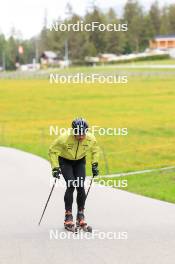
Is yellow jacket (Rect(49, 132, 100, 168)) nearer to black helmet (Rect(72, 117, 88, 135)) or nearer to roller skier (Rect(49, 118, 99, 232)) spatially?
roller skier (Rect(49, 118, 99, 232))

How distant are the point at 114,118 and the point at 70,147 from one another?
3817 cm

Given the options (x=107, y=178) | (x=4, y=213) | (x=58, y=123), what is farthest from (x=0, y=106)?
(x=4, y=213)

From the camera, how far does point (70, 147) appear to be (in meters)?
10.8

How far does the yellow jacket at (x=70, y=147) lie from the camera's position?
1077 centimetres

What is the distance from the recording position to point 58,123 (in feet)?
150

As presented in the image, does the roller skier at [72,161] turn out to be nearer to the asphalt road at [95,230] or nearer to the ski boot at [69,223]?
the ski boot at [69,223]

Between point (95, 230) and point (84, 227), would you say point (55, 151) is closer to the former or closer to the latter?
point (84, 227)

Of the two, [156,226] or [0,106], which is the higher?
[156,226]

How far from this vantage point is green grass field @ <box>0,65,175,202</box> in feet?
86.3

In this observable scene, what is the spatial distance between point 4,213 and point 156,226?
9.96 ft

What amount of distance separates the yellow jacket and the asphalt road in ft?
3.69

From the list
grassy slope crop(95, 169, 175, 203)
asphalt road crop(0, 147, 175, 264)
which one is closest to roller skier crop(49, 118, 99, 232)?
asphalt road crop(0, 147, 175, 264)

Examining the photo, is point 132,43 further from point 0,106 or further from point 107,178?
point 107,178

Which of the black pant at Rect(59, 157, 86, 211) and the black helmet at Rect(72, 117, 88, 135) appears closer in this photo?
the black helmet at Rect(72, 117, 88, 135)
